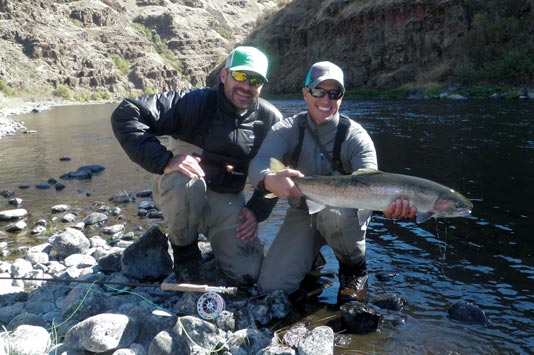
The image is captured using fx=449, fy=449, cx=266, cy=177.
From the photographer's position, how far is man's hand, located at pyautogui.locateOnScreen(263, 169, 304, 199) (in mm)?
3971

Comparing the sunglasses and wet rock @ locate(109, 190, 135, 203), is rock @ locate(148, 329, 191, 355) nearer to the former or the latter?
the sunglasses

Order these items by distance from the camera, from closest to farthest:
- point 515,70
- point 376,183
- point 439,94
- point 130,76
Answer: point 376,183 < point 515,70 < point 439,94 < point 130,76

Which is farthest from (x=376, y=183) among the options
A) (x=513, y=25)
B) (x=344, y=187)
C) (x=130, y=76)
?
(x=130, y=76)

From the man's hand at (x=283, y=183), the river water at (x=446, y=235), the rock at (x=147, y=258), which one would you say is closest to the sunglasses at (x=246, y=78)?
the man's hand at (x=283, y=183)

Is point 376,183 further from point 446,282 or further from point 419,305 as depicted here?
point 446,282

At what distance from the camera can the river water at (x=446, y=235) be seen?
3.82 meters

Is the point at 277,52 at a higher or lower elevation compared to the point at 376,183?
higher

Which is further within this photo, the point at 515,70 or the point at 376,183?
the point at 515,70

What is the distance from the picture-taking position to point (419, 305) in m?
4.32

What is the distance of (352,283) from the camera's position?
446cm

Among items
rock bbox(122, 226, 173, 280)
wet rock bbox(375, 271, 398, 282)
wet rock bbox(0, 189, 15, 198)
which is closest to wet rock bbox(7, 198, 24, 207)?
wet rock bbox(0, 189, 15, 198)

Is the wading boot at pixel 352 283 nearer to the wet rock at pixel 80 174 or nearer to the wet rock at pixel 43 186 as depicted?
the wet rock at pixel 43 186

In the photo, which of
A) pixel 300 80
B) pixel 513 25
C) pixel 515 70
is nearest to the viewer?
pixel 515 70

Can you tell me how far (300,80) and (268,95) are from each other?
209 inches
